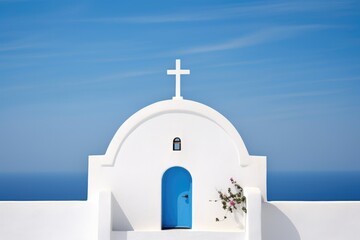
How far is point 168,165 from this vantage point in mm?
15828

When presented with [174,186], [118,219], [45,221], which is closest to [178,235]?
[174,186]

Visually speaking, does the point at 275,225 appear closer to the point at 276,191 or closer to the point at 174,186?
the point at 174,186

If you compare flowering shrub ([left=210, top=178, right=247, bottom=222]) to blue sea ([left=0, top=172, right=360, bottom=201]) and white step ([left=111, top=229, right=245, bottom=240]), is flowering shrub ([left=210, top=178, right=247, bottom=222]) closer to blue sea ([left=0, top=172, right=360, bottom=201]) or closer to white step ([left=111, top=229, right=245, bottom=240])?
white step ([left=111, top=229, right=245, bottom=240])

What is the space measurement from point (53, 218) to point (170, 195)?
3.09 m

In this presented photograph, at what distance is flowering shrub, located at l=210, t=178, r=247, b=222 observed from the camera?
15.6 meters

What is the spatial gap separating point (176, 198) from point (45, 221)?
11.3 feet

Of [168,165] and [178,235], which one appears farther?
[168,165]

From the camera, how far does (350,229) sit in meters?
16.0

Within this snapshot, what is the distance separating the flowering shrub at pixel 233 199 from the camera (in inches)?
615

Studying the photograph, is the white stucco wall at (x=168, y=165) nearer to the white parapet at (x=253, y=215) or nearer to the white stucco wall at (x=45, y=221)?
the white stucco wall at (x=45, y=221)

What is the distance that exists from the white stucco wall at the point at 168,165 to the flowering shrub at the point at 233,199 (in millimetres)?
145

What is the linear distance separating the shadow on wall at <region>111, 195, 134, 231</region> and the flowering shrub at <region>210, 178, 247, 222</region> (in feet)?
7.69

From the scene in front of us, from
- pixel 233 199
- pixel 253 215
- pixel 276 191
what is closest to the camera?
pixel 253 215

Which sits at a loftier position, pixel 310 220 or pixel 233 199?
pixel 233 199
